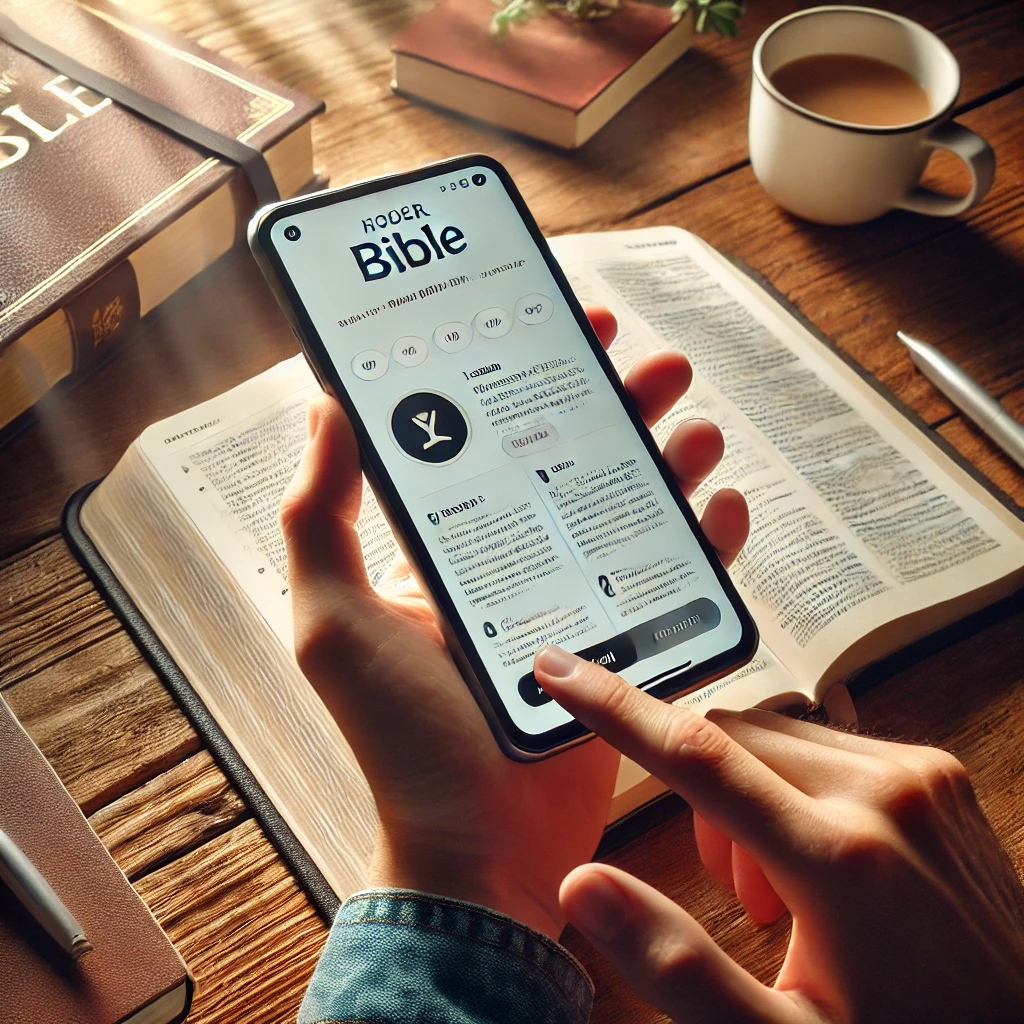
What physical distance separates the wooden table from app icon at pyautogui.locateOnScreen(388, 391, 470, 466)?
201mm

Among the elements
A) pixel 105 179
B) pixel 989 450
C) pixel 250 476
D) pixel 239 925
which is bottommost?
pixel 989 450

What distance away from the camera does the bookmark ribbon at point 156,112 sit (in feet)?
2.17

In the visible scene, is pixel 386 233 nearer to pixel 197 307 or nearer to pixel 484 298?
pixel 484 298

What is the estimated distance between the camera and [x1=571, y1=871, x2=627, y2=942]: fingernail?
0.35 metres

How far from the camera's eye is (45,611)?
55 centimetres

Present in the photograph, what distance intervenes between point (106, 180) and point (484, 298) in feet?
0.98

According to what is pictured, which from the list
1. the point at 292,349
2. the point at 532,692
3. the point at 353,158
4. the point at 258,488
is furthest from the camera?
the point at 353,158

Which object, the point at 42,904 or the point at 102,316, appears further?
the point at 102,316

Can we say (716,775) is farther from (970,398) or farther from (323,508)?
(970,398)

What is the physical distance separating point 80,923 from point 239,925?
8 centimetres

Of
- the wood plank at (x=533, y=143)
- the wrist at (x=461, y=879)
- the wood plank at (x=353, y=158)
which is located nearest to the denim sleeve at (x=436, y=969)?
the wrist at (x=461, y=879)


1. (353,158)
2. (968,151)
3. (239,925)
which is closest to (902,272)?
(968,151)

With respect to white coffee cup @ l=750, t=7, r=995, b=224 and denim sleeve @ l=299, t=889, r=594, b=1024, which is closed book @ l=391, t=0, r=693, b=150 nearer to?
white coffee cup @ l=750, t=7, r=995, b=224

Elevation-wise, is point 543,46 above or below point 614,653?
above
